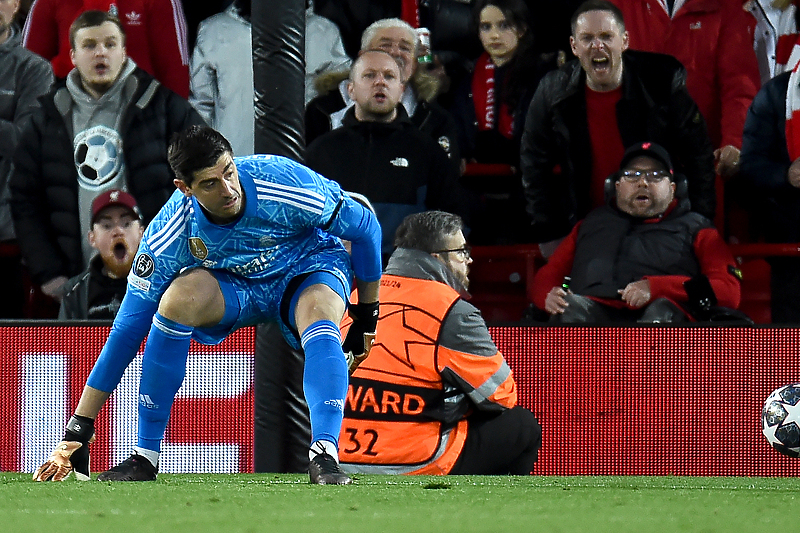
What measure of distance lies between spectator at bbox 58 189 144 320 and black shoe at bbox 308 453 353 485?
2.79 metres

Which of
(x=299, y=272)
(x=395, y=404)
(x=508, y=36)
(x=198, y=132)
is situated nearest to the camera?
(x=198, y=132)

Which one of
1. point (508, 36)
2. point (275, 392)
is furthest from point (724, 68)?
point (275, 392)

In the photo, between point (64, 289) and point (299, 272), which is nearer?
point (299, 272)

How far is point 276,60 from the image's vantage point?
18.6 feet

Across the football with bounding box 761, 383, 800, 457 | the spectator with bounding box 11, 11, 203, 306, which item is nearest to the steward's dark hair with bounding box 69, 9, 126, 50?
the spectator with bounding box 11, 11, 203, 306

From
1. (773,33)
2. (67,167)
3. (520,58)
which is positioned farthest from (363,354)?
(773,33)

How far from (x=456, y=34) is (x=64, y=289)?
9.74 feet

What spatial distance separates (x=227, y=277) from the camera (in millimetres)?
4602

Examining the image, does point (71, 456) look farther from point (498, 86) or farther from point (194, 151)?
point (498, 86)

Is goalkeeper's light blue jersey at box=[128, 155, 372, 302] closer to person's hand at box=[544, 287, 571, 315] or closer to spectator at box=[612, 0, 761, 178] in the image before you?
person's hand at box=[544, 287, 571, 315]

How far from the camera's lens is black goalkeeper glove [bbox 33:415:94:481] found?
4484mm

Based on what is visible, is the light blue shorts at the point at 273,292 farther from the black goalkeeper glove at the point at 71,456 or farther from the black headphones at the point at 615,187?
the black headphones at the point at 615,187

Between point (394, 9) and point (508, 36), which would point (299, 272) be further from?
point (394, 9)

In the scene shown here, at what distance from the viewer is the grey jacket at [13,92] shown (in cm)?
727
